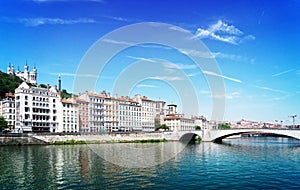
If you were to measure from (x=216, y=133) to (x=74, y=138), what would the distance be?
3425cm

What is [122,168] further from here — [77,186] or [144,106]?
[144,106]

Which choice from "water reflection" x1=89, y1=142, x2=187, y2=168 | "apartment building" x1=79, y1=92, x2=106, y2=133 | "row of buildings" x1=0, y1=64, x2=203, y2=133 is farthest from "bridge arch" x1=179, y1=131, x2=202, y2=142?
"water reflection" x1=89, y1=142, x2=187, y2=168

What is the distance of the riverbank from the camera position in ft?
177

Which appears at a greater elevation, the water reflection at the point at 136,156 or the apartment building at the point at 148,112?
the apartment building at the point at 148,112

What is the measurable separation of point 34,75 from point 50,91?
89.4 m

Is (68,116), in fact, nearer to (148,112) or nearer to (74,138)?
(74,138)

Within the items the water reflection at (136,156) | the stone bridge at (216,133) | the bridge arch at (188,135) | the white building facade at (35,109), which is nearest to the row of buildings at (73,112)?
the white building facade at (35,109)

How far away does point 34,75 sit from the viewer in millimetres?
153375

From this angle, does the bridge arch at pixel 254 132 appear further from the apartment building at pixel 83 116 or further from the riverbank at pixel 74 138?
the apartment building at pixel 83 116

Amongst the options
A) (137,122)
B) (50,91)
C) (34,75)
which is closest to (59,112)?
(50,91)

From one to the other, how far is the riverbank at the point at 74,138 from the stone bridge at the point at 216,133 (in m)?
3.90

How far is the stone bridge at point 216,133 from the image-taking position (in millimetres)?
57447

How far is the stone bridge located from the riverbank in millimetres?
3900

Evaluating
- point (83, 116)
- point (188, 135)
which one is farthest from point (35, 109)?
point (188, 135)
